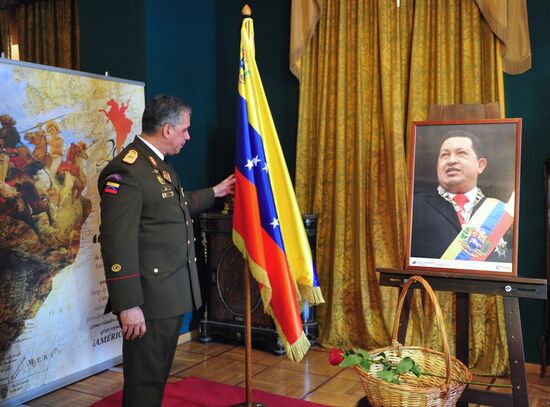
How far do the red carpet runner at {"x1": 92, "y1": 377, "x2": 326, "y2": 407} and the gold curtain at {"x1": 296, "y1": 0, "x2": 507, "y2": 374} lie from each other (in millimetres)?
991

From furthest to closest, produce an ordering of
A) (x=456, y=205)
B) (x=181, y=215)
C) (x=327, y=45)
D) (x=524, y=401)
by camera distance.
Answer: (x=327, y=45), (x=456, y=205), (x=181, y=215), (x=524, y=401)

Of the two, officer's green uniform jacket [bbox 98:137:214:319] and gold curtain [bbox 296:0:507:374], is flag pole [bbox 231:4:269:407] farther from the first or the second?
gold curtain [bbox 296:0:507:374]

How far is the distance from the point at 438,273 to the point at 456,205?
1.14ft

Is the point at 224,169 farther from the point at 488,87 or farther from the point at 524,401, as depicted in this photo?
the point at 524,401

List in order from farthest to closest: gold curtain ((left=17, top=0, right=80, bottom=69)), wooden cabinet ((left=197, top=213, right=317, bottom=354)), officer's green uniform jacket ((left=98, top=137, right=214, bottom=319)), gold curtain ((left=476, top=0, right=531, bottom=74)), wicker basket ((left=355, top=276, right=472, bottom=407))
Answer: gold curtain ((left=17, top=0, right=80, bottom=69)) < wooden cabinet ((left=197, top=213, right=317, bottom=354)) < gold curtain ((left=476, top=0, right=531, bottom=74)) < officer's green uniform jacket ((left=98, top=137, right=214, bottom=319)) < wicker basket ((left=355, top=276, right=472, bottom=407))

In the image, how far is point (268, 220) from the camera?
274 cm

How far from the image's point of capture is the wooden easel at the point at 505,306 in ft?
7.49

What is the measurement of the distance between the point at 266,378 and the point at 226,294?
0.83 metres

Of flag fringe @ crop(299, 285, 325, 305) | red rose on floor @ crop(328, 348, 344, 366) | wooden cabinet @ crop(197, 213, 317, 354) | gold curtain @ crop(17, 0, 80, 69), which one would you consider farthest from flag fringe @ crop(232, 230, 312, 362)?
gold curtain @ crop(17, 0, 80, 69)

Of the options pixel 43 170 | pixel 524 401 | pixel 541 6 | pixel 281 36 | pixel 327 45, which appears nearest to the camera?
pixel 524 401

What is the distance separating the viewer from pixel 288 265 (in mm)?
2762

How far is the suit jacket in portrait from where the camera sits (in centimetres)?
268

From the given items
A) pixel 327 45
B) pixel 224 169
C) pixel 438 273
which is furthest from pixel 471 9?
pixel 224 169

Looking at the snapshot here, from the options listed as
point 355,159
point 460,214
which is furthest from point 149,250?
point 355,159
